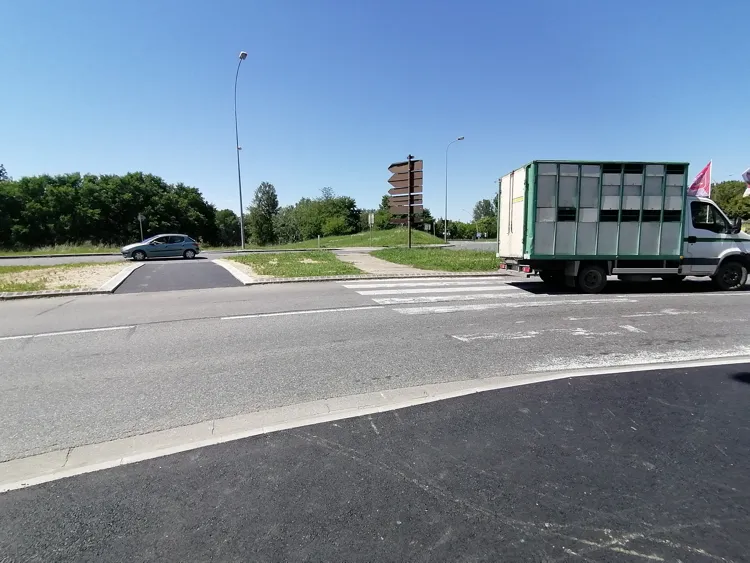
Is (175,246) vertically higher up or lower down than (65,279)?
higher up

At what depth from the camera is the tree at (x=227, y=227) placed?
84575 mm

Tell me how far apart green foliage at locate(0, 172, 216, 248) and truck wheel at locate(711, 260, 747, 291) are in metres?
56.3

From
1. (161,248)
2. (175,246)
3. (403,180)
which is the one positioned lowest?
(161,248)

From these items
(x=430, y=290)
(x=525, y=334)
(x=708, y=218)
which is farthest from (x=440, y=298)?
(x=708, y=218)

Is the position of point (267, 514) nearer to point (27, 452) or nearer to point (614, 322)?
point (27, 452)

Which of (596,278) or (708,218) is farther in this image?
(708,218)

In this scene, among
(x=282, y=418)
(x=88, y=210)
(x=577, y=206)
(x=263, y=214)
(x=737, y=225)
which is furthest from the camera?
(x=263, y=214)

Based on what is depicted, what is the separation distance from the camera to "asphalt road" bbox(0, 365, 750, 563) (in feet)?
7.19

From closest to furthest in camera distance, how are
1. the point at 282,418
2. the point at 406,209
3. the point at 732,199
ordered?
the point at 282,418 → the point at 406,209 → the point at 732,199

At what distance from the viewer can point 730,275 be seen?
11453 millimetres

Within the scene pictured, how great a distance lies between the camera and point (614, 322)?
25.0 feet

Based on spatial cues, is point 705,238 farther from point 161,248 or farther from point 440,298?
point 161,248

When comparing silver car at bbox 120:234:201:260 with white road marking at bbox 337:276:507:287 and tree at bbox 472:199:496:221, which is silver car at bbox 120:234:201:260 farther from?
tree at bbox 472:199:496:221

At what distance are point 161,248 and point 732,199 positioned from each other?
299 ft
